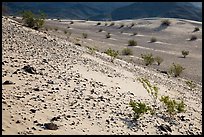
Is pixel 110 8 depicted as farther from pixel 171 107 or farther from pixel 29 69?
pixel 171 107

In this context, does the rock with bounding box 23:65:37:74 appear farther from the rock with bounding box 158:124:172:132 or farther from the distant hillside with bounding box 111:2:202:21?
the distant hillside with bounding box 111:2:202:21

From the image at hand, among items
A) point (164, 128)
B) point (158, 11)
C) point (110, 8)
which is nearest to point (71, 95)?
point (164, 128)

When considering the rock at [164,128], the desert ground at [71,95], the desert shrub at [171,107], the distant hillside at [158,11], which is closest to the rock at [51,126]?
the desert ground at [71,95]

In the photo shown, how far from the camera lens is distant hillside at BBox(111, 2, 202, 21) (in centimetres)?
9105

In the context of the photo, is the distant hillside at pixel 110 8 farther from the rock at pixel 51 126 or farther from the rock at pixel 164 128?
the rock at pixel 51 126

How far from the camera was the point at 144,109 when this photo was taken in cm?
849

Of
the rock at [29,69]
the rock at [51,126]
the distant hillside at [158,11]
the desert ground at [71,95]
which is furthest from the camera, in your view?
the distant hillside at [158,11]

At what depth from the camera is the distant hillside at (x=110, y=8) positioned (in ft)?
308

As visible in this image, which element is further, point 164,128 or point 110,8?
point 110,8

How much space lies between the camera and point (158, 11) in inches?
3851

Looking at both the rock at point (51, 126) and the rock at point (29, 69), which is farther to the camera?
the rock at point (29, 69)

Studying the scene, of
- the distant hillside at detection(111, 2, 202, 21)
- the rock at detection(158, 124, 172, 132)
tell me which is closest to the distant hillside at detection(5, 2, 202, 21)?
the distant hillside at detection(111, 2, 202, 21)

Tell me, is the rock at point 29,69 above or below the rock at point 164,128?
above

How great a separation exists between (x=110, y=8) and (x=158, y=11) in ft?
99.9
